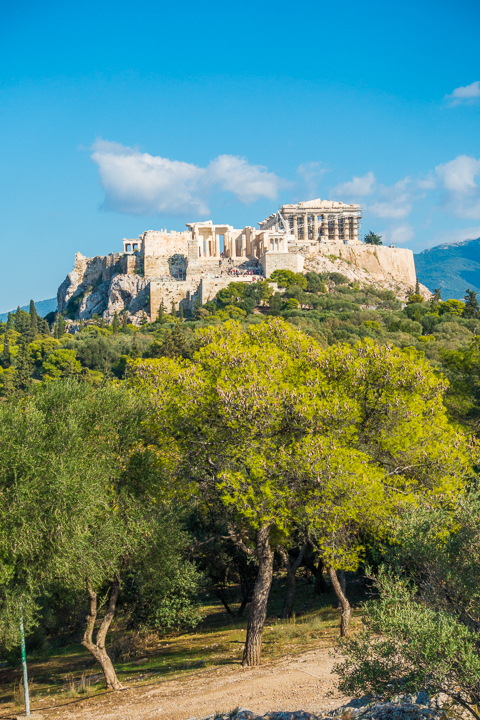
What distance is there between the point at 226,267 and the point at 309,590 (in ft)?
243

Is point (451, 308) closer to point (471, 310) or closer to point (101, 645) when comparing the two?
point (471, 310)

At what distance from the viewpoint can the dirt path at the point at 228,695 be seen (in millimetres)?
11398

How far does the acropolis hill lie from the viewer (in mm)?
88688

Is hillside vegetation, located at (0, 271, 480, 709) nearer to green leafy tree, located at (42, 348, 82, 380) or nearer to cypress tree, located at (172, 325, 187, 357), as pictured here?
cypress tree, located at (172, 325, 187, 357)

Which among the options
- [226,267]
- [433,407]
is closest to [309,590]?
[433,407]

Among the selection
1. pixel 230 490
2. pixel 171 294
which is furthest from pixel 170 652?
pixel 171 294

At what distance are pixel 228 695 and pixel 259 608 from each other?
2.24 metres

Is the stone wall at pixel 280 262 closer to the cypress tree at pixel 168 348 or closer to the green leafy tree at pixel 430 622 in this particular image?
the cypress tree at pixel 168 348

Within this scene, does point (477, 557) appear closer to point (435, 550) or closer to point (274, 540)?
point (435, 550)

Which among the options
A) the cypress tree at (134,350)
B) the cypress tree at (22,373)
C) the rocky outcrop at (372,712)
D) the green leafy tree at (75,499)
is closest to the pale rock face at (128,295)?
the cypress tree at (134,350)

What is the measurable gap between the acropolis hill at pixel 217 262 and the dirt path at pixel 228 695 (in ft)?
233

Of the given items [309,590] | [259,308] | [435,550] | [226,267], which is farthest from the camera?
[226,267]

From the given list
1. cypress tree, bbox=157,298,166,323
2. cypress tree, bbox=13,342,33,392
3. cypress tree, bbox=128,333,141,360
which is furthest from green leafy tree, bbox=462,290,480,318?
cypress tree, bbox=13,342,33,392

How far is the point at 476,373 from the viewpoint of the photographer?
31047mm
